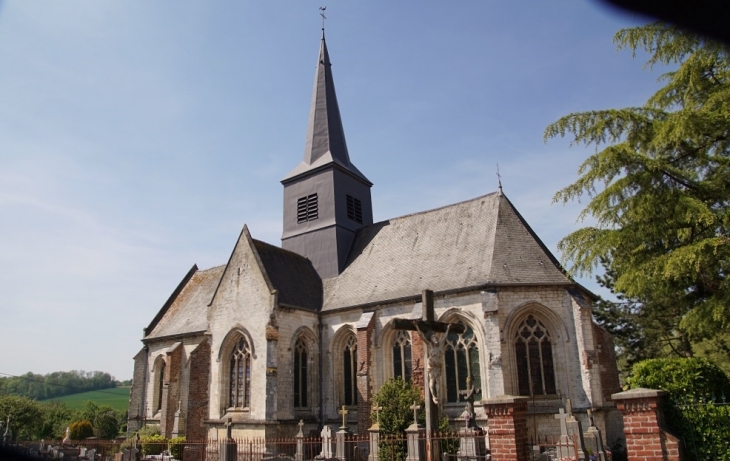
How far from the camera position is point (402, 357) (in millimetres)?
19359

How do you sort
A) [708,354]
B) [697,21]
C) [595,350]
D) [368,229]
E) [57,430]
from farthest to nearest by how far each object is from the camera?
[57,430] → [708,354] → [368,229] → [595,350] → [697,21]

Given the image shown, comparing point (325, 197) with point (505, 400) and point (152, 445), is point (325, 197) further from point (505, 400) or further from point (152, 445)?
point (505, 400)

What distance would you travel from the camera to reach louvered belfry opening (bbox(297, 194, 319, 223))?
83.4 ft

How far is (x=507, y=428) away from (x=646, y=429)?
190 cm

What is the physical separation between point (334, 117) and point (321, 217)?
607 cm

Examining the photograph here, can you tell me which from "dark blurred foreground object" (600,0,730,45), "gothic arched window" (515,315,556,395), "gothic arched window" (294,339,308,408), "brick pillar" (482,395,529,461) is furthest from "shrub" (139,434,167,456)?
"dark blurred foreground object" (600,0,730,45)

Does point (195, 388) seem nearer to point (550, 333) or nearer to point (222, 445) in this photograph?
point (222, 445)

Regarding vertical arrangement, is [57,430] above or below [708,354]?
below

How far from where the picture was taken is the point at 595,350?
17.1 m

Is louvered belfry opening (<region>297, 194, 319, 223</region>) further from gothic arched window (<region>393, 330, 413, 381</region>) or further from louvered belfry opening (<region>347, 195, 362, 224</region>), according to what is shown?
gothic arched window (<region>393, 330, 413, 381</region>)

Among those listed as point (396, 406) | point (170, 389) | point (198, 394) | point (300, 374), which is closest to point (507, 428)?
point (396, 406)

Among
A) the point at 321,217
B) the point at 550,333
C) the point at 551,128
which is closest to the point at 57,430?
the point at 321,217

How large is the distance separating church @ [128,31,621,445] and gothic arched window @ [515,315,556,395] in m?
0.03

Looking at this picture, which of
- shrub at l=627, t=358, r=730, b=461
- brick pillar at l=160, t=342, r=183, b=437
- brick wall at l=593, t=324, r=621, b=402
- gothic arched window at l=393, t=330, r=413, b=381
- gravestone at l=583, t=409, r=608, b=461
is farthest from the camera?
brick pillar at l=160, t=342, r=183, b=437
